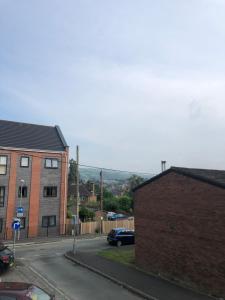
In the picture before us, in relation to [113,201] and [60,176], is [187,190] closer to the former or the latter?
[60,176]

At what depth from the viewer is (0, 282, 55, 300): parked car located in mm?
9945

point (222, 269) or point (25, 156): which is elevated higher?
point (25, 156)

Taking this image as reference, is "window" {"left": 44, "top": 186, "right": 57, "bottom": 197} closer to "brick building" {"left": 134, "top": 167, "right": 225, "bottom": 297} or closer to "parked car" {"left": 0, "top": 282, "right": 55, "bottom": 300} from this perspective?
"brick building" {"left": 134, "top": 167, "right": 225, "bottom": 297}

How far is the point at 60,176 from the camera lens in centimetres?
4306

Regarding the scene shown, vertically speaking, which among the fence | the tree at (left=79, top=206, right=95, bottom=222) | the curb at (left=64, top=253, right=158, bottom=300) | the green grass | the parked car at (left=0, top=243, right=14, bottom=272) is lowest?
the curb at (left=64, top=253, right=158, bottom=300)

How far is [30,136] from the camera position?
42.9 metres

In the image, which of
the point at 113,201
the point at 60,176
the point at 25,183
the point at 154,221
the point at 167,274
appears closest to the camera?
the point at 167,274

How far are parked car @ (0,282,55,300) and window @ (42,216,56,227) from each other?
30.9 metres

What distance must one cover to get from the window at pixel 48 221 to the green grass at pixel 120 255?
41.4 ft

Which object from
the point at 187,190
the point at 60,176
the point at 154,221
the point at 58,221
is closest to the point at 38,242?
the point at 58,221

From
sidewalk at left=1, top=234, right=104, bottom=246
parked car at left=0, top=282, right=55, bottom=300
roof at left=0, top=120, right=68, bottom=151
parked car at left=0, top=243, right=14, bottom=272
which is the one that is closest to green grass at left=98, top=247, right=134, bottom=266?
parked car at left=0, top=243, right=14, bottom=272

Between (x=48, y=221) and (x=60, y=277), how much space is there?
2156 centimetres

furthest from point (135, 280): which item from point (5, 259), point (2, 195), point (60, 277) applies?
point (2, 195)

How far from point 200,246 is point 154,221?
13.6 feet
